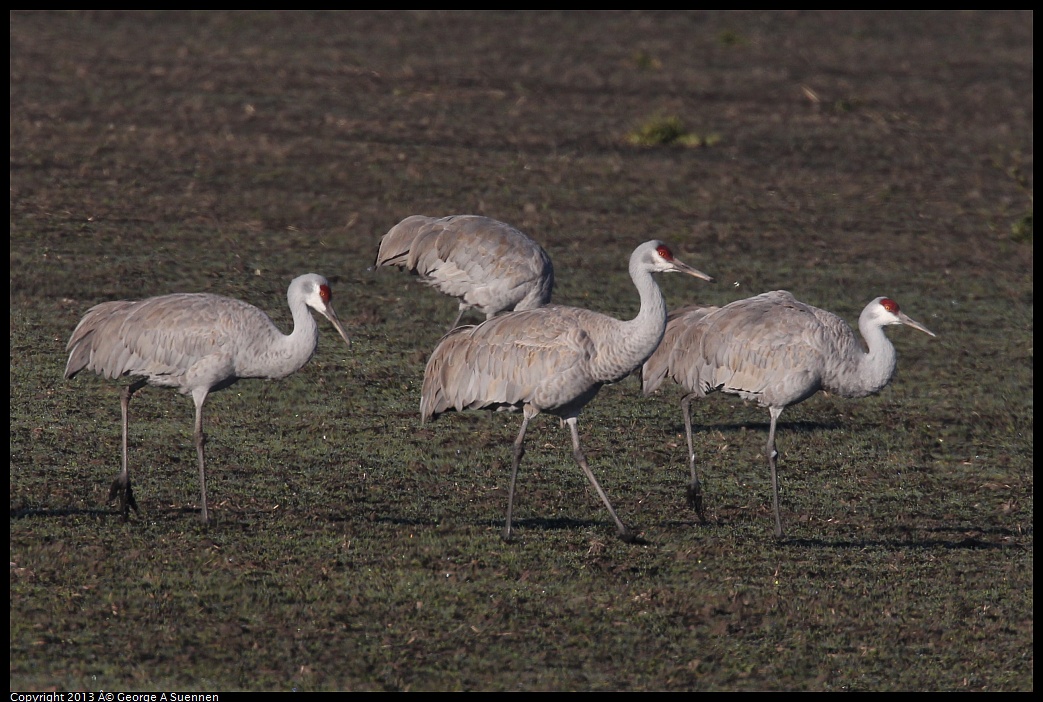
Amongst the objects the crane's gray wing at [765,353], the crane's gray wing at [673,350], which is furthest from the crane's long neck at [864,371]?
the crane's gray wing at [673,350]

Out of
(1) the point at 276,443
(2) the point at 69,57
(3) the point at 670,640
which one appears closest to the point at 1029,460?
(3) the point at 670,640

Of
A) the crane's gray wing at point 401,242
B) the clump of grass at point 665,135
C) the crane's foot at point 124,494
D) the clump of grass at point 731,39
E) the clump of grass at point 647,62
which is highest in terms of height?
the clump of grass at point 731,39

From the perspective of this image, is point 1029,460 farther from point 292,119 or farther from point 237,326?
point 292,119

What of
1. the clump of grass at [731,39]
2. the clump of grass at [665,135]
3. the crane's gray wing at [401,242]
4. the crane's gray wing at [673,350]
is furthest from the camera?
the clump of grass at [731,39]

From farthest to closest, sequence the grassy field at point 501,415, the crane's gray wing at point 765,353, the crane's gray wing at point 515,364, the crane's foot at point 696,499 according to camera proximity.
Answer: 1. the crane's gray wing at point 765,353
2. the crane's foot at point 696,499
3. the crane's gray wing at point 515,364
4. the grassy field at point 501,415

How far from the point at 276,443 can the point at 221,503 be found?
4.46 ft

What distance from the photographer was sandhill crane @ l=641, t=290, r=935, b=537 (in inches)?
403

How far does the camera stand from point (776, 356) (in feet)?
33.6

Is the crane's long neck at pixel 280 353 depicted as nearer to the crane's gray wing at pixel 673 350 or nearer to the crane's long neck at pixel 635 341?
the crane's long neck at pixel 635 341

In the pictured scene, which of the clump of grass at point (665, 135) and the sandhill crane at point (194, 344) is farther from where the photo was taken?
the clump of grass at point (665, 135)

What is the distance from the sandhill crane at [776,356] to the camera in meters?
10.2

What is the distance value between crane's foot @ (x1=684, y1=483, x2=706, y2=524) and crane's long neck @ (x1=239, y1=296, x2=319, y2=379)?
2.55 metres

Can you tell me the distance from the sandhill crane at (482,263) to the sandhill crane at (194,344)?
3028mm

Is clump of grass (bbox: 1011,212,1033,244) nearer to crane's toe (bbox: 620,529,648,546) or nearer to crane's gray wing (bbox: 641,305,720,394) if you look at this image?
crane's gray wing (bbox: 641,305,720,394)
